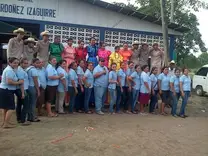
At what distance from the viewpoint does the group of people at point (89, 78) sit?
27.2ft

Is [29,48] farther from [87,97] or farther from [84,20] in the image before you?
[84,20]

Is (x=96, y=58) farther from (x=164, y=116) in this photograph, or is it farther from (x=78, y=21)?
(x=78, y=21)

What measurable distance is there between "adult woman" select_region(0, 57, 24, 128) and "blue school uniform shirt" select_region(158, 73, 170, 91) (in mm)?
4785

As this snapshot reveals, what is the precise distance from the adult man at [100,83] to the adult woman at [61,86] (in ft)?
3.18

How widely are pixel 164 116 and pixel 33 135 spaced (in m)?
4.85

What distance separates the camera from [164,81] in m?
10.2

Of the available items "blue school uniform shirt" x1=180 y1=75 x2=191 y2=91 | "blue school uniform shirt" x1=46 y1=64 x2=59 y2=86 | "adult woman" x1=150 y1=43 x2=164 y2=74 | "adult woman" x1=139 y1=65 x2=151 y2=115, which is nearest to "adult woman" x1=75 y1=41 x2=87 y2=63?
"blue school uniform shirt" x1=46 y1=64 x2=59 y2=86

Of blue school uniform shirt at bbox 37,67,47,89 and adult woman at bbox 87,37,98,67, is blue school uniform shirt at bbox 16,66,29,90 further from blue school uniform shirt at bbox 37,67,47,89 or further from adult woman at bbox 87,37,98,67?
adult woman at bbox 87,37,98,67

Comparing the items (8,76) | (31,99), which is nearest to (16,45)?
(31,99)

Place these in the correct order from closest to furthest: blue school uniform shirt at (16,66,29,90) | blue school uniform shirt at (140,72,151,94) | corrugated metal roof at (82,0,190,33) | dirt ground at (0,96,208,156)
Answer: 1. dirt ground at (0,96,208,156)
2. blue school uniform shirt at (16,66,29,90)
3. blue school uniform shirt at (140,72,151,94)
4. corrugated metal roof at (82,0,190,33)

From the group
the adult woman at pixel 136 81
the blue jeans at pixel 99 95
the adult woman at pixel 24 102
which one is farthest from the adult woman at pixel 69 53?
the adult woman at pixel 24 102

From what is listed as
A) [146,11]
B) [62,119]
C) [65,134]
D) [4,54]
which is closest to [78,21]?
[4,54]

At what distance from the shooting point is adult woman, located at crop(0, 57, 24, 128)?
7156 millimetres

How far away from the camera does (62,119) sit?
8.65 metres
